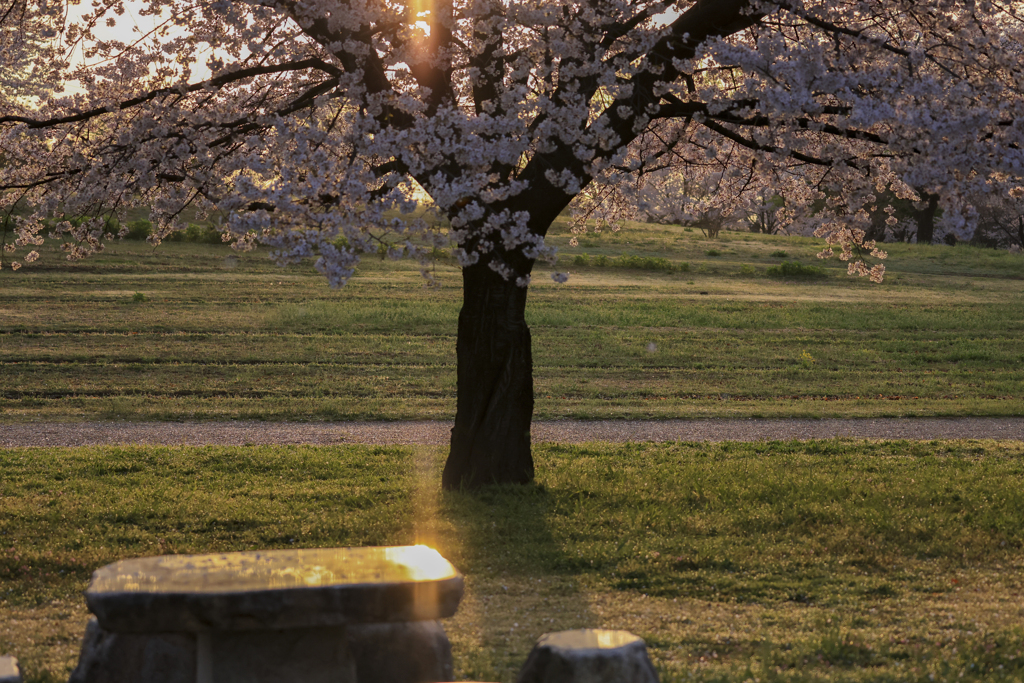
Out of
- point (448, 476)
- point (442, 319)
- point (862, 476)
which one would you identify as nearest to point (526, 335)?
point (448, 476)

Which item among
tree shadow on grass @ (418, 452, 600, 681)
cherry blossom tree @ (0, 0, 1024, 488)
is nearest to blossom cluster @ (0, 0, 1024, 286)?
cherry blossom tree @ (0, 0, 1024, 488)

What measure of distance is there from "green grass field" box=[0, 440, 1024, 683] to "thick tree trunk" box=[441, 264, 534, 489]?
0.38m

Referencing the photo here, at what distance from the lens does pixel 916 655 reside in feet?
17.7

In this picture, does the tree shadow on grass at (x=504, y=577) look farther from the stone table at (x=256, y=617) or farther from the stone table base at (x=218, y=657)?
the stone table base at (x=218, y=657)

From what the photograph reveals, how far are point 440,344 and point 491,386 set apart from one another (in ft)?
38.2

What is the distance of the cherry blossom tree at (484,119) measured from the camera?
25.5ft

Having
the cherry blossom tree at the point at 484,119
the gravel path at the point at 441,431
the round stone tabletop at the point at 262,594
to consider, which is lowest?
the gravel path at the point at 441,431

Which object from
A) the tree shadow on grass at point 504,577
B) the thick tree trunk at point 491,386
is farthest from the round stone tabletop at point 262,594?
the thick tree trunk at point 491,386

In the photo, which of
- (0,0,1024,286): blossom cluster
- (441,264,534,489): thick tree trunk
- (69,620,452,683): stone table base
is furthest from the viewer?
(441,264,534,489): thick tree trunk

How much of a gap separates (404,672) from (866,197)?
732cm

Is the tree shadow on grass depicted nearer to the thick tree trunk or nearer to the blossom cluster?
the thick tree trunk

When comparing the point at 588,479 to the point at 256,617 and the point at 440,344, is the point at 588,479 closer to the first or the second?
the point at 256,617

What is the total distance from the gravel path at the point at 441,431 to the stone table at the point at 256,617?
336 inches

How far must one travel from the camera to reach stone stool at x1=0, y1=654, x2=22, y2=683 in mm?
4004
